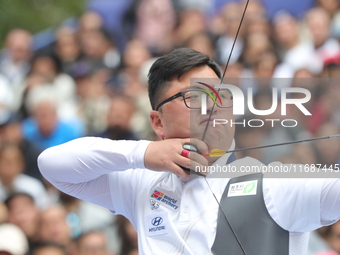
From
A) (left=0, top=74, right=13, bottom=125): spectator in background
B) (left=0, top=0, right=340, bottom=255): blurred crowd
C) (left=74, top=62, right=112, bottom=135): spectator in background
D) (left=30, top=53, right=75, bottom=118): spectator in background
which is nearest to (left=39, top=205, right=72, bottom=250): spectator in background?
(left=0, top=0, right=340, bottom=255): blurred crowd

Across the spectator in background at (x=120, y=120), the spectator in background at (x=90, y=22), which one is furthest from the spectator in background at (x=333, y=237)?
the spectator in background at (x=90, y=22)

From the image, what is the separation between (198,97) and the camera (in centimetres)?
212

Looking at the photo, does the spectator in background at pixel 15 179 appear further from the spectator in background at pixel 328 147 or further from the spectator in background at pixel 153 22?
the spectator in background at pixel 328 147

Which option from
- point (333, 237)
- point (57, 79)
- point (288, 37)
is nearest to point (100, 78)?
point (57, 79)

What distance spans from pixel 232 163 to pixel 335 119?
0.38 metres

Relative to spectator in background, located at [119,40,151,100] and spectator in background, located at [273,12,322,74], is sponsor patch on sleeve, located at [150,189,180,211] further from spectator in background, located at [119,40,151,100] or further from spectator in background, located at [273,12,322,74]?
spectator in background, located at [119,40,151,100]

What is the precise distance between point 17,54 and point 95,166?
196 inches

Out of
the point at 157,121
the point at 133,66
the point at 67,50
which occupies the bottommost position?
the point at 133,66

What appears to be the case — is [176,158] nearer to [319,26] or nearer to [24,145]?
[319,26]

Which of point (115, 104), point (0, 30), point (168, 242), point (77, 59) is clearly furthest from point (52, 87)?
point (0, 30)

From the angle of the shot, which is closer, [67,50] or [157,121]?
[157,121]

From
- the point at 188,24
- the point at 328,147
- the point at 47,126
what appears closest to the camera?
the point at 328,147

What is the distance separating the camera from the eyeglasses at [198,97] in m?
2.07

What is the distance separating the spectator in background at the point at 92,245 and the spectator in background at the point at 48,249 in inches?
5.3
